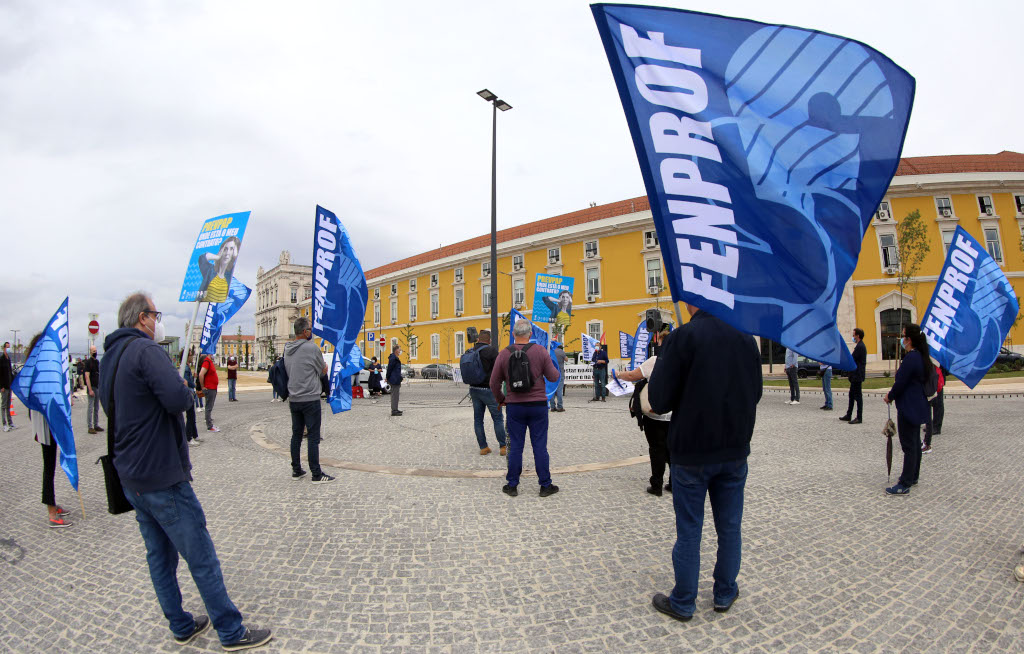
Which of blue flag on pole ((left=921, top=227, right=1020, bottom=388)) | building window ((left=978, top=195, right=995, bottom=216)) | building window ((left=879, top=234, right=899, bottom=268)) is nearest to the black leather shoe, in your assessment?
blue flag on pole ((left=921, top=227, right=1020, bottom=388))

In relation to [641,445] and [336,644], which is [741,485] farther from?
[641,445]

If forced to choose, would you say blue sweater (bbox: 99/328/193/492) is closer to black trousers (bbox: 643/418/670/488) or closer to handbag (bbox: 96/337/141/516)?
handbag (bbox: 96/337/141/516)

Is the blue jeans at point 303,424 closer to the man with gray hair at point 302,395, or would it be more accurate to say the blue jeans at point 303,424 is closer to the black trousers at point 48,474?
the man with gray hair at point 302,395

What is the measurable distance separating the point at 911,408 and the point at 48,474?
8.19 metres

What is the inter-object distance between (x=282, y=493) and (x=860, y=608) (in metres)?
4.95

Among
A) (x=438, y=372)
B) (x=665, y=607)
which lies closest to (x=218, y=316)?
(x=665, y=607)

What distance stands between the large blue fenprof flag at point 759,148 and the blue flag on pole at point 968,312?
249 inches

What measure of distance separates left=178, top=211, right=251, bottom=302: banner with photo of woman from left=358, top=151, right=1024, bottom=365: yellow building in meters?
19.8

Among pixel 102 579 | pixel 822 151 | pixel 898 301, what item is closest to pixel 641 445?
pixel 822 151

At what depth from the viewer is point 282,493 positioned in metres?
4.96

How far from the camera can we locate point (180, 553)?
7.76 ft

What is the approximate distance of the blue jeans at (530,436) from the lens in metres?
4.71

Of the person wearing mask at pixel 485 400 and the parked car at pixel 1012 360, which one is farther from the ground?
the person wearing mask at pixel 485 400

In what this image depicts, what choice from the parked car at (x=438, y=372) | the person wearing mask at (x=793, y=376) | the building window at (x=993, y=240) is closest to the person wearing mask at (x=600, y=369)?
the person wearing mask at (x=793, y=376)
